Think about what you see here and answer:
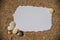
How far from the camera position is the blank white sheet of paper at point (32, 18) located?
3.39 ft

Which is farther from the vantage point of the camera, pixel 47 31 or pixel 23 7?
pixel 23 7

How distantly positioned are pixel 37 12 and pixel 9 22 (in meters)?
0.20

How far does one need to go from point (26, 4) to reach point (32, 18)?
0.13 m

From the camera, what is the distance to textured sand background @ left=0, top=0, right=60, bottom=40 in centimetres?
98

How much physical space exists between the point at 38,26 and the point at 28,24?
2.6 inches

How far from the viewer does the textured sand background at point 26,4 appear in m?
0.98

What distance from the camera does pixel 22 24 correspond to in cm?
105

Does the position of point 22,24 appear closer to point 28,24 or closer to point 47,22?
point 28,24

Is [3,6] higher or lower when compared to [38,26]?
higher

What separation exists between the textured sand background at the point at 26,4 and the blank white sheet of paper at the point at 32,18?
3 centimetres

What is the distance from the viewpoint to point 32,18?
3.53ft

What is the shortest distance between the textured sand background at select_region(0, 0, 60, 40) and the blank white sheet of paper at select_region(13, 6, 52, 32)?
0.03 m

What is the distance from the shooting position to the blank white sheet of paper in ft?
3.39

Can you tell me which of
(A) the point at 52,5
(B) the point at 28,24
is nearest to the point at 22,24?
(B) the point at 28,24
